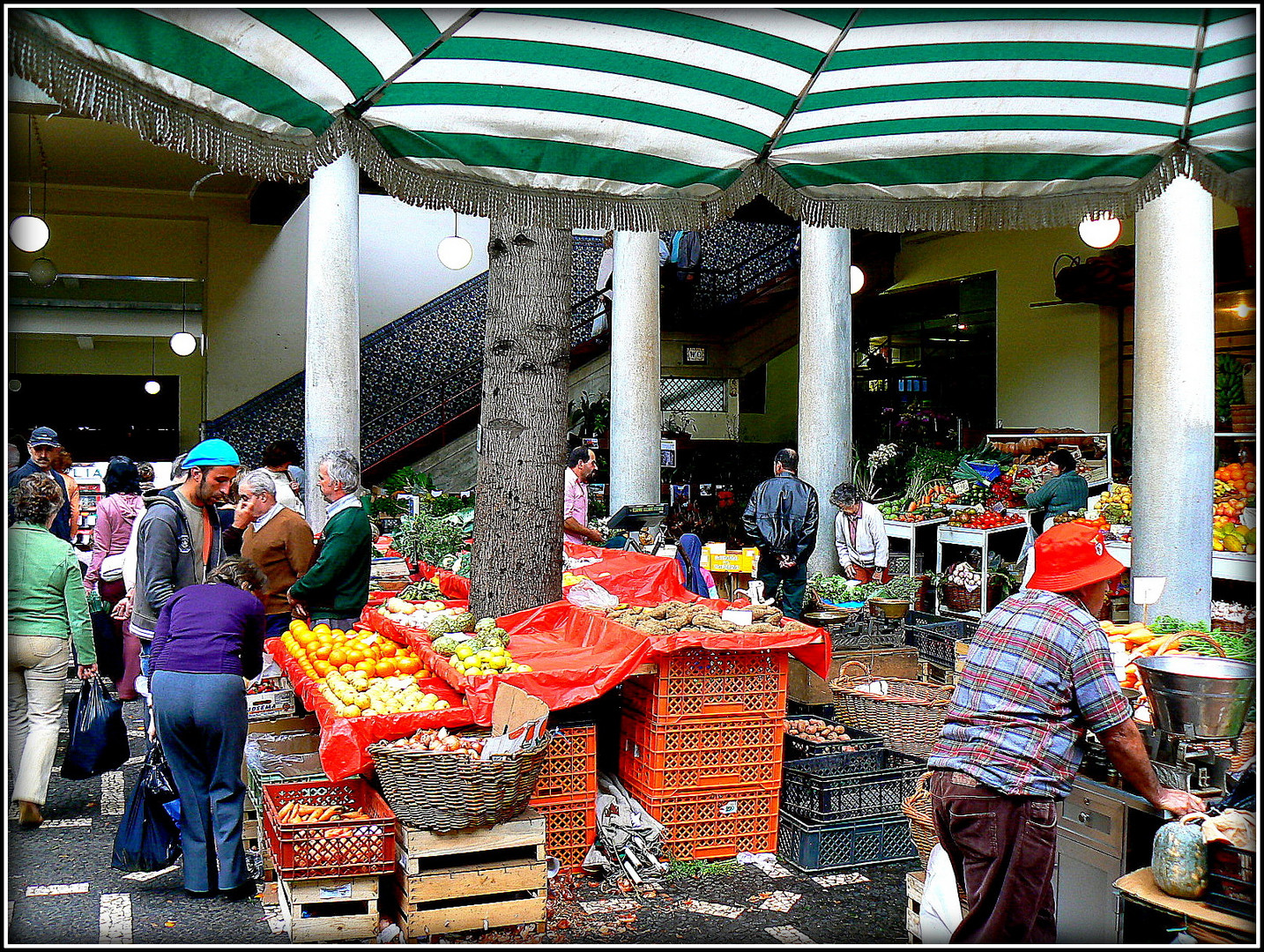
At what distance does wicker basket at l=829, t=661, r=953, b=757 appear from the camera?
594cm

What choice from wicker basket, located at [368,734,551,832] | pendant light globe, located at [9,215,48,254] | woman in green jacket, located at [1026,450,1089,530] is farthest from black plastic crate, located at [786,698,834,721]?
pendant light globe, located at [9,215,48,254]

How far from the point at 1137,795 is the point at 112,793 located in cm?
552

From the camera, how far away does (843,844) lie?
196 inches

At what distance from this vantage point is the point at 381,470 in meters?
16.2

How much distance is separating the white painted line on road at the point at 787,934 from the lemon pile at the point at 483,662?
1.53 metres

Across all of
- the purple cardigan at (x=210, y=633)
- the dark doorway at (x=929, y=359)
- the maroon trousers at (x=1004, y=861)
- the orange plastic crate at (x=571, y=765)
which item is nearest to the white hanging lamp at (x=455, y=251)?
the dark doorway at (x=929, y=359)

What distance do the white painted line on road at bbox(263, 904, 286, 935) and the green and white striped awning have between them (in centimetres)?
296

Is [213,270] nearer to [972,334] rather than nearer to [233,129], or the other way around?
[972,334]

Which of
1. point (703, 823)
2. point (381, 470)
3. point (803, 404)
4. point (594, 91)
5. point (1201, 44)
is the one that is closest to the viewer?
point (1201, 44)

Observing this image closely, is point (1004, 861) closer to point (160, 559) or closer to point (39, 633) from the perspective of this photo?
point (160, 559)

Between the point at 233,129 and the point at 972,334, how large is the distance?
55.0 feet

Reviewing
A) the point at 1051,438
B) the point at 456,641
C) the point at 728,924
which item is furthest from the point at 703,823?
the point at 1051,438

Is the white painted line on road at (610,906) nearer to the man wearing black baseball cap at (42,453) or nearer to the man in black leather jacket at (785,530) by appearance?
the man in black leather jacket at (785,530)

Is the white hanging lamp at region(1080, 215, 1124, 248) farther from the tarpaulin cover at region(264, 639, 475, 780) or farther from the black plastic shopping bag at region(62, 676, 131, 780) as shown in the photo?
the black plastic shopping bag at region(62, 676, 131, 780)
